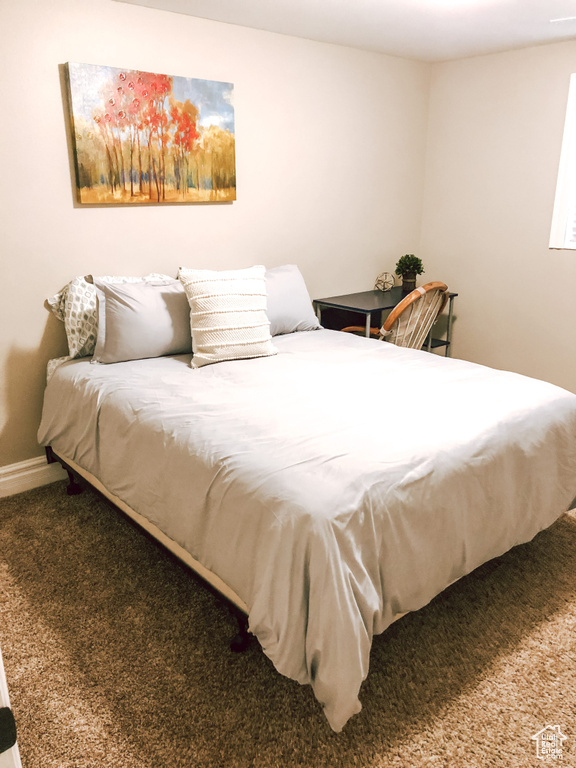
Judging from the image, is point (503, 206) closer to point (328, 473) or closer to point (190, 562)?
point (328, 473)

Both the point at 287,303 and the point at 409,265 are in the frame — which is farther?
the point at 409,265

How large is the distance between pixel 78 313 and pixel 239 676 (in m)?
1.76

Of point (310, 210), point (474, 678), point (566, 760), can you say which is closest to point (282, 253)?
point (310, 210)

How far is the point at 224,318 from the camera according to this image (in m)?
2.73

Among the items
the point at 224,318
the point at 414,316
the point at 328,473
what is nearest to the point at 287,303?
the point at 224,318

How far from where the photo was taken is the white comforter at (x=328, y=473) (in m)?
1.45

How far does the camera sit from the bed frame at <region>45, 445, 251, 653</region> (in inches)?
68.5

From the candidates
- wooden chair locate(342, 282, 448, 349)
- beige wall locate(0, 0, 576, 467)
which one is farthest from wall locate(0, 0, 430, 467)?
wooden chair locate(342, 282, 448, 349)

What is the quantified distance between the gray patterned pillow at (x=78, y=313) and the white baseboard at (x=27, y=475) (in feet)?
2.00

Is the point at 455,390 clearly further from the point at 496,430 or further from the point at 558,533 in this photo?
the point at 558,533

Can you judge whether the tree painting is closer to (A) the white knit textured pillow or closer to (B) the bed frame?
(A) the white knit textured pillow

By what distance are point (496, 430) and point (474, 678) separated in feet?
2.55

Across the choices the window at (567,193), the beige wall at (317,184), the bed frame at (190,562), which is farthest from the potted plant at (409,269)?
the bed frame at (190,562)

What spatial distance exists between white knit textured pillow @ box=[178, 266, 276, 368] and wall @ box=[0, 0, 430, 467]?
0.50 m
